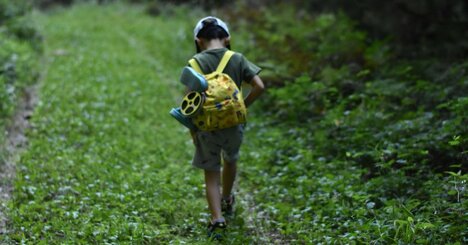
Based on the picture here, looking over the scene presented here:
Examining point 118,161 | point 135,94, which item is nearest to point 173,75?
point 135,94

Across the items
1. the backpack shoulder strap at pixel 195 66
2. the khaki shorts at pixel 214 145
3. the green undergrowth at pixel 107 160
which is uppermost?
the backpack shoulder strap at pixel 195 66

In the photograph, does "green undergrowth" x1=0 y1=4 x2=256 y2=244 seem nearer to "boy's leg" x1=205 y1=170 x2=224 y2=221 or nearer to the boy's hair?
"boy's leg" x1=205 y1=170 x2=224 y2=221

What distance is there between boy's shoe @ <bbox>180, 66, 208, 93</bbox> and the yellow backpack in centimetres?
8

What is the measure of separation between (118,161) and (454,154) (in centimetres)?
450

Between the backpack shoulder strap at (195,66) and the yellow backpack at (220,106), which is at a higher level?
the backpack shoulder strap at (195,66)

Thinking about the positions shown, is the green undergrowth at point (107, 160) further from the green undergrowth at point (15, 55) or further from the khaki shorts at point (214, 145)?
the khaki shorts at point (214, 145)

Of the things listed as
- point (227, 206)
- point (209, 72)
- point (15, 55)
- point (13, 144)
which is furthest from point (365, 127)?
point (15, 55)

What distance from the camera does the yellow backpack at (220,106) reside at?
215 inches

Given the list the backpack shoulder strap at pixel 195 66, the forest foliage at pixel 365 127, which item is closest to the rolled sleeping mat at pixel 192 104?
the backpack shoulder strap at pixel 195 66

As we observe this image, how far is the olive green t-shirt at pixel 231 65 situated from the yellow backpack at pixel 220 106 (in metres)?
0.18

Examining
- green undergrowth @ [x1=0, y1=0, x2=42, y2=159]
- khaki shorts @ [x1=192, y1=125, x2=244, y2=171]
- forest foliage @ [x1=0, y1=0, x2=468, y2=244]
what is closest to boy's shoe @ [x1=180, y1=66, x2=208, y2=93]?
khaki shorts @ [x1=192, y1=125, x2=244, y2=171]

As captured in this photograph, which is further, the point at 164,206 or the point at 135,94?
the point at 135,94

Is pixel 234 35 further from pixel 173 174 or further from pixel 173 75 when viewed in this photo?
pixel 173 174

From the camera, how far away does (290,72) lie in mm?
11539
